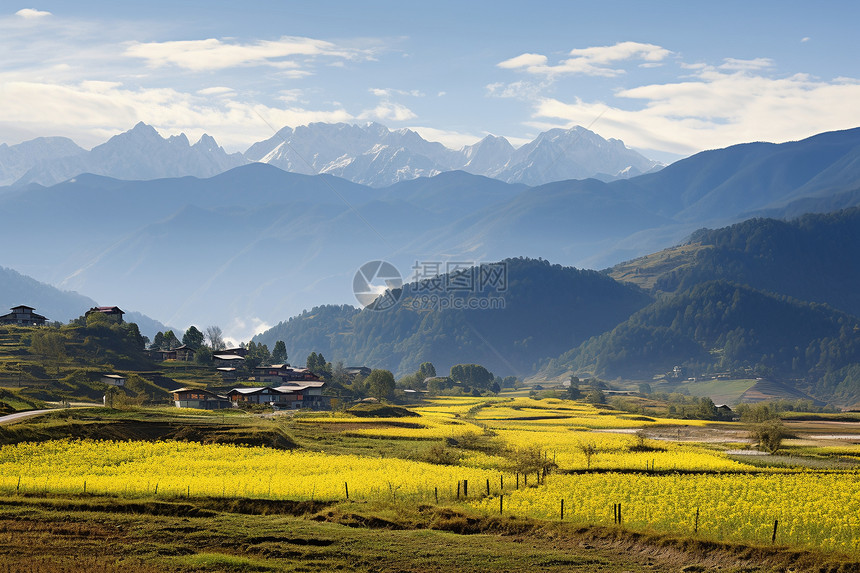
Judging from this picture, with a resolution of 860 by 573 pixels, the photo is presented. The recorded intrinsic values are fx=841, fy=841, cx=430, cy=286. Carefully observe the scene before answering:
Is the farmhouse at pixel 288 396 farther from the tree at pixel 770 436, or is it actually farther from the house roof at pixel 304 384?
the tree at pixel 770 436

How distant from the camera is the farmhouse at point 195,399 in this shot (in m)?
141

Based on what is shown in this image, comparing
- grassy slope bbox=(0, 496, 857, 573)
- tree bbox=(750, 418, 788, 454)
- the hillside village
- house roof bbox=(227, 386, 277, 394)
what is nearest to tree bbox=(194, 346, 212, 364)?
the hillside village

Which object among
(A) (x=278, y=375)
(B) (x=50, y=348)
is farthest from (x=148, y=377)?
(A) (x=278, y=375)

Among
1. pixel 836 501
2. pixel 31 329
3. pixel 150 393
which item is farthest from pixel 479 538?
pixel 31 329

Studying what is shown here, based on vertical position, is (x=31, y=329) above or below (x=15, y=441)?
→ above

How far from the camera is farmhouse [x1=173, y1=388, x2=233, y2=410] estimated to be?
141125mm

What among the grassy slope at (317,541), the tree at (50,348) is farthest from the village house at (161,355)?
the grassy slope at (317,541)

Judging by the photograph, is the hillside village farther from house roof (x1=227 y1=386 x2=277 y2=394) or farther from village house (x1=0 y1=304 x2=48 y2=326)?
house roof (x1=227 y1=386 x2=277 y2=394)

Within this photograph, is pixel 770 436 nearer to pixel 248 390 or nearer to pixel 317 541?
pixel 317 541

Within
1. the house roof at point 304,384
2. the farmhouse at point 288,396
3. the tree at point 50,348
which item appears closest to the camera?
the tree at point 50,348

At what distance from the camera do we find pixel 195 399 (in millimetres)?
142500

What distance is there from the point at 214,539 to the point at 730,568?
24670mm

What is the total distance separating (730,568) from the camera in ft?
125

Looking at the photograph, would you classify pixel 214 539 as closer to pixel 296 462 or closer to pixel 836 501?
pixel 296 462
